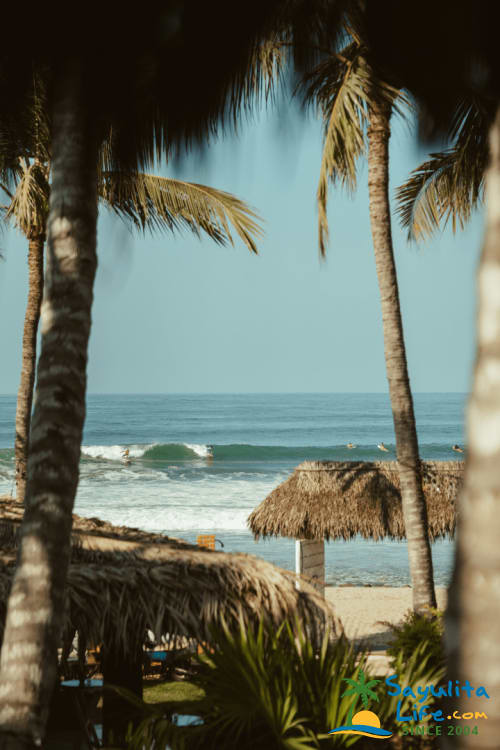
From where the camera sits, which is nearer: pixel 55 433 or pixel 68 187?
pixel 55 433

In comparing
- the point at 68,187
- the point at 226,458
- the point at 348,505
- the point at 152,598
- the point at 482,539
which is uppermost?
the point at 68,187

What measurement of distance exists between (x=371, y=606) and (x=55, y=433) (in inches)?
525

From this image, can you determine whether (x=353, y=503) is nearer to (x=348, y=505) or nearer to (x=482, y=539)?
(x=348, y=505)

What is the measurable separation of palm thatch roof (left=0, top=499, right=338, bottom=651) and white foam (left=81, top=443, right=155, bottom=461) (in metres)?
41.3

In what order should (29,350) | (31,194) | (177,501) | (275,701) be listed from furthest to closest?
(177,501), (29,350), (31,194), (275,701)

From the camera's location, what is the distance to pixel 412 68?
5.38 metres

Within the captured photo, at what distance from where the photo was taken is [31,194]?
970cm

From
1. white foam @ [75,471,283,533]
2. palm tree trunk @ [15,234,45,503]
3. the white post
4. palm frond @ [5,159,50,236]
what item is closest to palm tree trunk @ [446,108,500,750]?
palm frond @ [5,159,50,236]

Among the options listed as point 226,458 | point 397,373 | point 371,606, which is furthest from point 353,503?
point 226,458

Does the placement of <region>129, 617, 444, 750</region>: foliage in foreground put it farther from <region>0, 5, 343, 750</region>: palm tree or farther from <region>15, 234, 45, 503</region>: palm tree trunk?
<region>15, 234, 45, 503</region>: palm tree trunk

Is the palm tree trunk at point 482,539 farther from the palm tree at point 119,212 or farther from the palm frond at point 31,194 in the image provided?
the palm frond at point 31,194

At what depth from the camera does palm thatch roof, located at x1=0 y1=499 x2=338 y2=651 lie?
480 cm

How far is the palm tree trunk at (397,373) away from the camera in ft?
23.7

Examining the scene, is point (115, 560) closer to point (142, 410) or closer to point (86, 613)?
point (86, 613)
